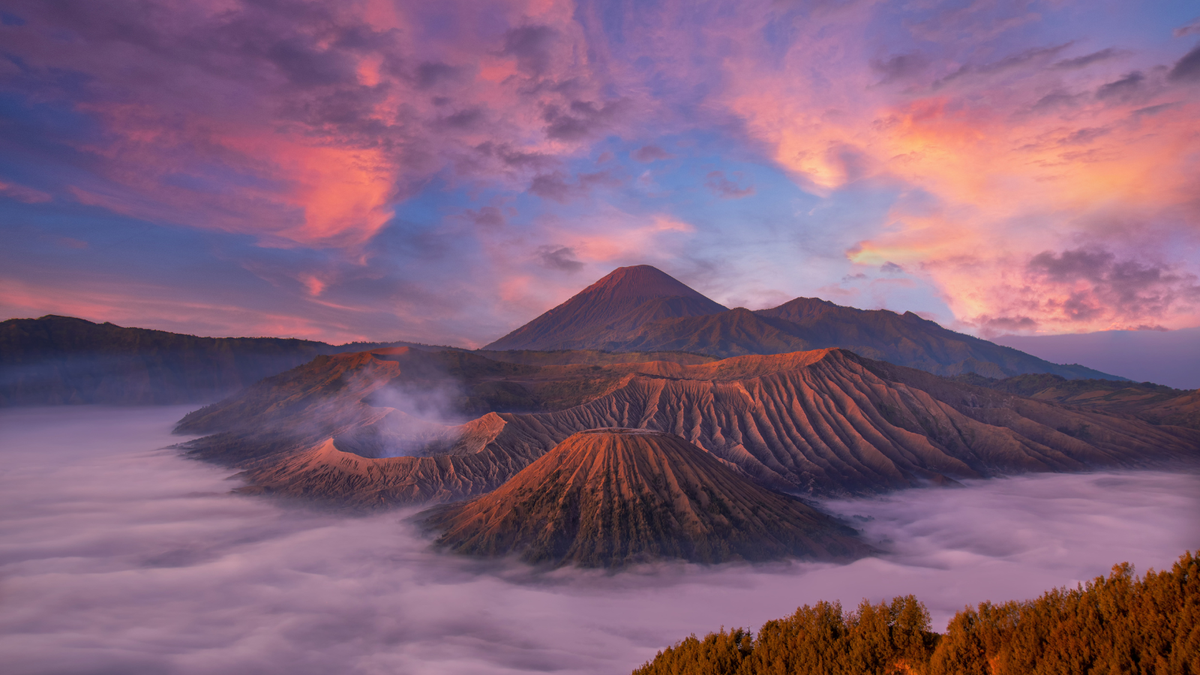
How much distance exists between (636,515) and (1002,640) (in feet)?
134

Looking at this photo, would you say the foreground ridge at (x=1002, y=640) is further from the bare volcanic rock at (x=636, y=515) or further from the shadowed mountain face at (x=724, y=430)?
the shadowed mountain face at (x=724, y=430)

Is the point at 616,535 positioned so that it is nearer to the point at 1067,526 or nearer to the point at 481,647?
the point at 481,647

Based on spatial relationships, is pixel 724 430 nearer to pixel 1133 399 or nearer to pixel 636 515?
pixel 636 515

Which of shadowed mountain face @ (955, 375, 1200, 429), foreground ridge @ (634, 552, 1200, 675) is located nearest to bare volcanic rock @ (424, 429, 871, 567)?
foreground ridge @ (634, 552, 1200, 675)

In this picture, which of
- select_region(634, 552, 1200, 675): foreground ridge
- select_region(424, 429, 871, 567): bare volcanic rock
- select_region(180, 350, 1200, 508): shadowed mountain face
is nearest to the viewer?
select_region(634, 552, 1200, 675): foreground ridge

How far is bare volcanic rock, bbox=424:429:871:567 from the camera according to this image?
190 feet

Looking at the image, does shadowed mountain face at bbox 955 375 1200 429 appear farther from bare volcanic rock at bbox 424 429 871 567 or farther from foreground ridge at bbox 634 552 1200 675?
foreground ridge at bbox 634 552 1200 675

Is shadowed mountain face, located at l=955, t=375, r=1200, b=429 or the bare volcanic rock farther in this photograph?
shadowed mountain face, located at l=955, t=375, r=1200, b=429

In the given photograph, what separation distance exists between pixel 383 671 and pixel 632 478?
30.6m

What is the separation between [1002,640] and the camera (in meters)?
21.3

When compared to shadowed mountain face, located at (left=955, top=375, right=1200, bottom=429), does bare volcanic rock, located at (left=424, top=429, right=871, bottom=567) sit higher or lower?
lower

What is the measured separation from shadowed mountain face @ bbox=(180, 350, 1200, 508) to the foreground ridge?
6358 centimetres

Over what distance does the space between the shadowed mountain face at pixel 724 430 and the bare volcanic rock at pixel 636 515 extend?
81.3ft

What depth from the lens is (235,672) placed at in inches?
1532
